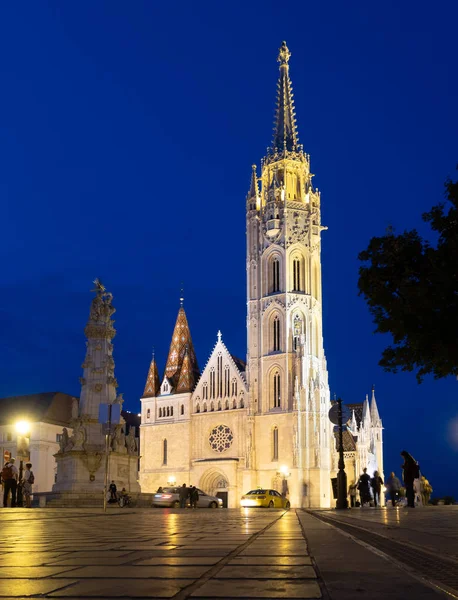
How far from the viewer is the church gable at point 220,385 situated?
67688 millimetres

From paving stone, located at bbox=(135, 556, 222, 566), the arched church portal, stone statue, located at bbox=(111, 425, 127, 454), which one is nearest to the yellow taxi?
stone statue, located at bbox=(111, 425, 127, 454)

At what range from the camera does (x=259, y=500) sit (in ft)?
125

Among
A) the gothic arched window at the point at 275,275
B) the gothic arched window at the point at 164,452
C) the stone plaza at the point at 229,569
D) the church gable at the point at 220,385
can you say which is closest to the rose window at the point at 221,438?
the church gable at the point at 220,385

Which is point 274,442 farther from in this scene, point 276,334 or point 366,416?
point 366,416

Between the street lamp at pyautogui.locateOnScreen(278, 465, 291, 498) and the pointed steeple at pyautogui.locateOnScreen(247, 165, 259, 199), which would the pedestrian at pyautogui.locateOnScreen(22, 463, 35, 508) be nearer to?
the street lamp at pyautogui.locateOnScreen(278, 465, 291, 498)

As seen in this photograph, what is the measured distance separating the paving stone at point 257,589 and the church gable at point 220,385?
63.7 m

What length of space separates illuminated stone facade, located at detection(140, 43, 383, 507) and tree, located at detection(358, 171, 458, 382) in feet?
153

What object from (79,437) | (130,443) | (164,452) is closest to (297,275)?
(164,452)

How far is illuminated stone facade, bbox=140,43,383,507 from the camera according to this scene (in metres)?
63.2

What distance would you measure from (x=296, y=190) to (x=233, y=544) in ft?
226

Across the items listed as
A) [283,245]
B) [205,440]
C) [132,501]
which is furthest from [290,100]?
[132,501]

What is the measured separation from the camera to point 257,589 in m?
3.41

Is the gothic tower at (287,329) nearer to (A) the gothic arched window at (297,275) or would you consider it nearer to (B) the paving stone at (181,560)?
(A) the gothic arched window at (297,275)

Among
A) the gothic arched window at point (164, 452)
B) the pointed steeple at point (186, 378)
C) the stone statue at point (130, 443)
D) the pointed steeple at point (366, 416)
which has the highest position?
the pointed steeple at point (186, 378)
